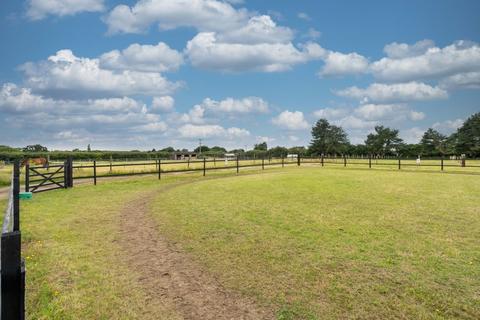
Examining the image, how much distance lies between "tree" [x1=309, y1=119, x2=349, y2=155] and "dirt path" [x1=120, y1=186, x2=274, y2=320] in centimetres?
11178

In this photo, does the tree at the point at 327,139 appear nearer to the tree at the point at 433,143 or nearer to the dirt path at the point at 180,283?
the tree at the point at 433,143

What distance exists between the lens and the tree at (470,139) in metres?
79.5

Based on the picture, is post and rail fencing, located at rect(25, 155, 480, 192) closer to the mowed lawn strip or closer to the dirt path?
the mowed lawn strip

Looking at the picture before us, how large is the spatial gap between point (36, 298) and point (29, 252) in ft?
7.88

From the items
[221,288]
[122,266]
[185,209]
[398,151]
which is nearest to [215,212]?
[185,209]

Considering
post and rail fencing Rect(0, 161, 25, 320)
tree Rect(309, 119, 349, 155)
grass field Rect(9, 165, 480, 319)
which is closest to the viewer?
post and rail fencing Rect(0, 161, 25, 320)

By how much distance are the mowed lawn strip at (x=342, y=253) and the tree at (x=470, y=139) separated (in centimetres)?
8292

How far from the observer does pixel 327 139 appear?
381 ft

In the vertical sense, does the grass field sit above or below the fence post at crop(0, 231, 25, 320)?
below

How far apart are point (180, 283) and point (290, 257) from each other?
2034 mm

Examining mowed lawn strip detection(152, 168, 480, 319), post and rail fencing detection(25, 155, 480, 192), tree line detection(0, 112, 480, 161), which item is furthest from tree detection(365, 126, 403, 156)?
mowed lawn strip detection(152, 168, 480, 319)

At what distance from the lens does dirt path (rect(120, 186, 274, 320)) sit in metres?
4.14

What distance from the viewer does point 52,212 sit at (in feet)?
35.3

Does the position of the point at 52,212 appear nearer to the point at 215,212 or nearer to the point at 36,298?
the point at 215,212
